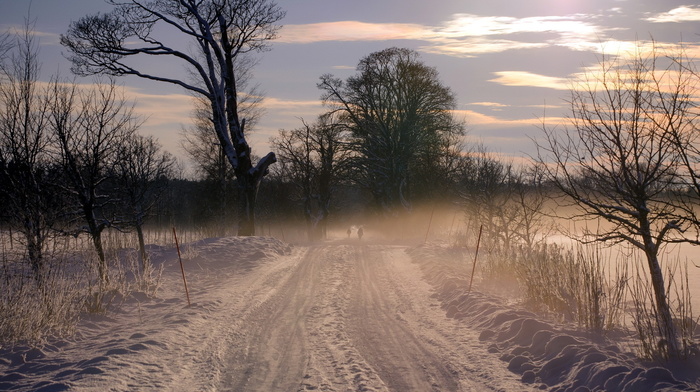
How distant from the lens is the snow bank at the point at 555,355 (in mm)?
5320

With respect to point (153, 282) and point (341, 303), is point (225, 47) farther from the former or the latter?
point (341, 303)

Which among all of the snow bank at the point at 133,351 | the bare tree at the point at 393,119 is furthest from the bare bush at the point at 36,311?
the bare tree at the point at 393,119

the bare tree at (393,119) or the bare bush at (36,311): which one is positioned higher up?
the bare tree at (393,119)

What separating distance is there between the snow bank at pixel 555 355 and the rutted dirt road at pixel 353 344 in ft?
0.94

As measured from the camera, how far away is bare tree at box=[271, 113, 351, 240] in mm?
39000

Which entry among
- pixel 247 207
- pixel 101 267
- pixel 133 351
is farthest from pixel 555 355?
pixel 247 207

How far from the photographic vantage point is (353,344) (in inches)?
298

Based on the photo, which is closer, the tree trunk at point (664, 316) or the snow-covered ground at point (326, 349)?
the snow-covered ground at point (326, 349)

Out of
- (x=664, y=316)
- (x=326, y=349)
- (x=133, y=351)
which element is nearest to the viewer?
(x=664, y=316)

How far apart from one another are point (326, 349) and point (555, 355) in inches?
124

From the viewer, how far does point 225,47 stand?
77.0 ft

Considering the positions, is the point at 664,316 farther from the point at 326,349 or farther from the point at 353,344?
the point at 326,349

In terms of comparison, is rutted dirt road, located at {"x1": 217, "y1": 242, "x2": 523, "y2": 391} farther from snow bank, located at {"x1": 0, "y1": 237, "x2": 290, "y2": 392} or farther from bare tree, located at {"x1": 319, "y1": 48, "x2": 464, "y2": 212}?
bare tree, located at {"x1": 319, "y1": 48, "x2": 464, "y2": 212}

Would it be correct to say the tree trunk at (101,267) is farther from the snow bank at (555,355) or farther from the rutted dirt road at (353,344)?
the snow bank at (555,355)
